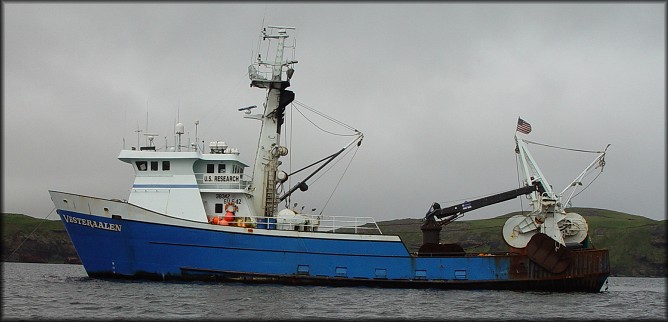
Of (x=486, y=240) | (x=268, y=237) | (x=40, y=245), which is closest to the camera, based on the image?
(x=268, y=237)

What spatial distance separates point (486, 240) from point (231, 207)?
50.6 meters

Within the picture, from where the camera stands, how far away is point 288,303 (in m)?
22.0

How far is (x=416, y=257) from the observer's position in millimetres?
28391

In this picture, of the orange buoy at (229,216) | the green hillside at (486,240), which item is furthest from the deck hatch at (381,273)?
Answer: the green hillside at (486,240)

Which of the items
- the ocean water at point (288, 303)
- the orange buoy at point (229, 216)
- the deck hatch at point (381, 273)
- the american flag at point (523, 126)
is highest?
the american flag at point (523, 126)

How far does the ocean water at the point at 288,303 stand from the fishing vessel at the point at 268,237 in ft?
2.55

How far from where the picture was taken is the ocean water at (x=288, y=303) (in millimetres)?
19656

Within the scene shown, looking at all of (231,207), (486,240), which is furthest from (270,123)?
(486,240)

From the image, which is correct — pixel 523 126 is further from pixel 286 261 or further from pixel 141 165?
pixel 141 165

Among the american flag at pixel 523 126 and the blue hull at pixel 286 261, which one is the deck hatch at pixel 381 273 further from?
the american flag at pixel 523 126

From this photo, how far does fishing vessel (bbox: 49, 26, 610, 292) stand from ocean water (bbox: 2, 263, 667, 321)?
0.78 meters

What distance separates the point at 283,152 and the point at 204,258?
19.7 ft

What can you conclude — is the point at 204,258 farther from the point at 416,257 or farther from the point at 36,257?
the point at 36,257

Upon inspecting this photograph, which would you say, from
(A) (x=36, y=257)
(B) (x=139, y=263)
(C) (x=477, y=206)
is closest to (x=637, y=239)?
(C) (x=477, y=206)
